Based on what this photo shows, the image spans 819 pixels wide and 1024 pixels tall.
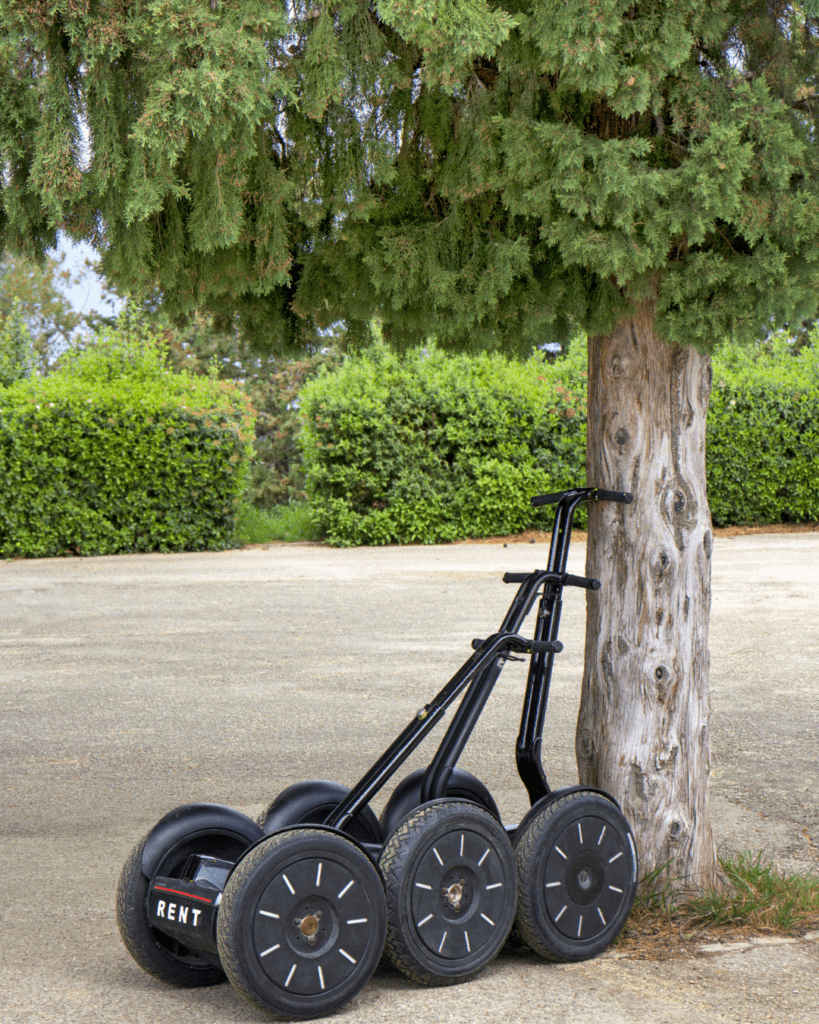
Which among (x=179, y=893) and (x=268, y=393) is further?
(x=268, y=393)

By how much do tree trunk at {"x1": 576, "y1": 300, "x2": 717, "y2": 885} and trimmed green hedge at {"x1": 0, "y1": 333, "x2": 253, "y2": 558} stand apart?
1170 centimetres

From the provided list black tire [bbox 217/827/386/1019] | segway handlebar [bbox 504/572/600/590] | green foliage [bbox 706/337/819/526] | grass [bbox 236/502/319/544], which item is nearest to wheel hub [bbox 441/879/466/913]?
black tire [bbox 217/827/386/1019]

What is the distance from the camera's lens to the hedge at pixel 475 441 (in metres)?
15.6

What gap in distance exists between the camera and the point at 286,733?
6066mm

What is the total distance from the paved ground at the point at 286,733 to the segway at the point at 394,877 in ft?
0.46

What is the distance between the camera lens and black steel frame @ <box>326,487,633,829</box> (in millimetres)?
2984

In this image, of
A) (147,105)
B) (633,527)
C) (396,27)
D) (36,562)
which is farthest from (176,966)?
(36,562)

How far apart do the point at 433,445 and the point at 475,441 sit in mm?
661

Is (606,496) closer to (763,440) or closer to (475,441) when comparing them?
(475,441)

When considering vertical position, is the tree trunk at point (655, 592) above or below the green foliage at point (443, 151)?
below

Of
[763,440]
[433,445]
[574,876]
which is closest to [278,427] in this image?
[433,445]

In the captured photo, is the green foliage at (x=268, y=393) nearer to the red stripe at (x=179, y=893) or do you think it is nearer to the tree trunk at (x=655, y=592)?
the tree trunk at (x=655, y=592)

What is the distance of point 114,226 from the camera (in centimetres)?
304

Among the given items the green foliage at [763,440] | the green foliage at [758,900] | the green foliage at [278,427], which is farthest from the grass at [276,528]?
the green foliage at [758,900]
